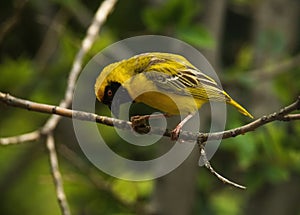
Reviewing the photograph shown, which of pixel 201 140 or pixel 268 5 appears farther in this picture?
pixel 268 5

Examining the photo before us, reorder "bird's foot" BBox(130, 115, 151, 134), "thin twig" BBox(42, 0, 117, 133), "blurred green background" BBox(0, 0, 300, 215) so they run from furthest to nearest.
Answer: "blurred green background" BBox(0, 0, 300, 215) < "thin twig" BBox(42, 0, 117, 133) < "bird's foot" BBox(130, 115, 151, 134)

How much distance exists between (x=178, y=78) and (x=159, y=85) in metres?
0.07

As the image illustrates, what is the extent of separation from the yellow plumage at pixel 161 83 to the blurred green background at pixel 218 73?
112 cm

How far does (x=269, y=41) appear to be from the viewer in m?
4.45

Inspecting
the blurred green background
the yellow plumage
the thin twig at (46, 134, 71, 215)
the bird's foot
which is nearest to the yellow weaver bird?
the yellow plumage

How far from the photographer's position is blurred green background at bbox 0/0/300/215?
3.92 meters

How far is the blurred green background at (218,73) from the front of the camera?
3.92 m

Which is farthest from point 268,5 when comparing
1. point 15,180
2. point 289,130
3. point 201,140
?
point 201,140

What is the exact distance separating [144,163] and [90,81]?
79cm

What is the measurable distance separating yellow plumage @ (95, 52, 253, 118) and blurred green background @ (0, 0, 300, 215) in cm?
112

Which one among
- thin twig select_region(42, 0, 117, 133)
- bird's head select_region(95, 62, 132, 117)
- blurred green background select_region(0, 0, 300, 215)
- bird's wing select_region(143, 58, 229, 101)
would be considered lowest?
blurred green background select_region(0, 0, 300, 215)

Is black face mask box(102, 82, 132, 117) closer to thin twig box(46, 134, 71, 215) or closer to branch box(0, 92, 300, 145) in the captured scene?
branch box(0, 92, 300, 145)

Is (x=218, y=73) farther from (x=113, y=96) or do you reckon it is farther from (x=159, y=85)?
(x=113, y=96)

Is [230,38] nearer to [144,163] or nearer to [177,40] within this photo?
[144,163]
